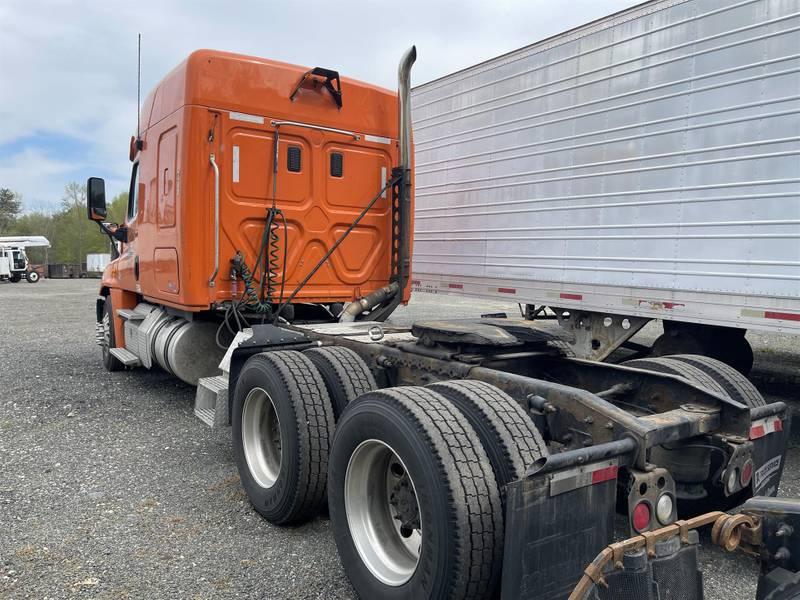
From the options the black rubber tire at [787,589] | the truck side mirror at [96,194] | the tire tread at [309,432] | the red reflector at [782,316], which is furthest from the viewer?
the truck side mirror at [96,194]

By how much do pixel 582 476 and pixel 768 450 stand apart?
3.95 feet

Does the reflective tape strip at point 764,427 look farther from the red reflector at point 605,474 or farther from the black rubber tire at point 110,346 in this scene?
the black rubber tire at point 110,346

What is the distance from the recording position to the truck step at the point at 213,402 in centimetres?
422

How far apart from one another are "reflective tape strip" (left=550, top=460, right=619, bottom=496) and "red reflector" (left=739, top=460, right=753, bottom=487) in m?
0.79

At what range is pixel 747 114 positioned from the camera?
4.74 m

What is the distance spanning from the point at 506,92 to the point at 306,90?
253 centimetres

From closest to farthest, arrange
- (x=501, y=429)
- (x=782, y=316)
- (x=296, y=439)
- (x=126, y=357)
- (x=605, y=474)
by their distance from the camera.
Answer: (x=605, y=474) → (x=501, y=429) → (x=296, y=439) → (x=782, y=316) → (x=126, y=357)

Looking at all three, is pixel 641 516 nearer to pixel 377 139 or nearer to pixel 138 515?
pixel 138 515

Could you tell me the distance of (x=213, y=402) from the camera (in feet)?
14.5

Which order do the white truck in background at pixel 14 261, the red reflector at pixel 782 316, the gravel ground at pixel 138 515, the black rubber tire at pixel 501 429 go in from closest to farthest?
the black rubber tire at pixel 501 429, the gravel ground at pixel 138 515, the red reflector at pixel 782 316, the white truck in background at pixel 14 261

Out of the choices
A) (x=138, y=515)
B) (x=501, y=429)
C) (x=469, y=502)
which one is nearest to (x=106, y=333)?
(x=138, y=515)

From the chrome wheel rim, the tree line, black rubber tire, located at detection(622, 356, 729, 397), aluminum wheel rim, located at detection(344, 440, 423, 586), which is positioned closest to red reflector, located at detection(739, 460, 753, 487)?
black rubber tire, located at detection(622, 356, 729, 397)

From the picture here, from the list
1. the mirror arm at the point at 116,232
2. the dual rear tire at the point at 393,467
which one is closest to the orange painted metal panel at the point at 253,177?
the mirror arm at the point at 116,232

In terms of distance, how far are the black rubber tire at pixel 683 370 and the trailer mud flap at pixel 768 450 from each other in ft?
1.47
